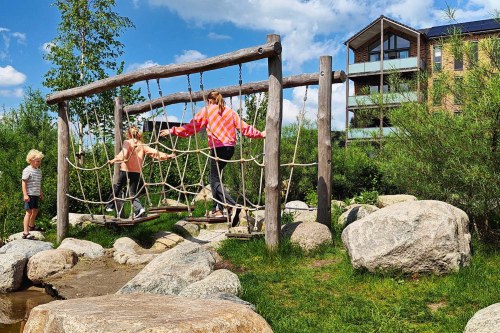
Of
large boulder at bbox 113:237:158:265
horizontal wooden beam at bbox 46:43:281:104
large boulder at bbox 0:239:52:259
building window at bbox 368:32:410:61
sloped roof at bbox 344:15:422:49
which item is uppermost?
sloped roof at bbox 344:15:422:49

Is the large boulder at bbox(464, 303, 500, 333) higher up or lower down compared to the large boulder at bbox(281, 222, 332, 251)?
lower down

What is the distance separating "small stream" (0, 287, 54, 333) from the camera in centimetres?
669

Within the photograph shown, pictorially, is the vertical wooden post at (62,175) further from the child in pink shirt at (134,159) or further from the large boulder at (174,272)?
the large boulder at (174,272)

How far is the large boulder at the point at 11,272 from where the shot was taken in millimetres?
8289

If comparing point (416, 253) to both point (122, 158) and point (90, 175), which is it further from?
point (90, 175)

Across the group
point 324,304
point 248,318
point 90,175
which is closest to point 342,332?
point 324,304

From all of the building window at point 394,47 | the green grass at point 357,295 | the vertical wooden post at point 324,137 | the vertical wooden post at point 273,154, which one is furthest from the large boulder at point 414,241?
the building window at point 394,47

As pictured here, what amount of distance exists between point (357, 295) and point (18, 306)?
467cm

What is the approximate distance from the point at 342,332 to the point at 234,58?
171 inches

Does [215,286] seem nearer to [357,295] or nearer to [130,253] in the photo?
[357,295]

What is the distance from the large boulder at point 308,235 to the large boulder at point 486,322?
3594 mm

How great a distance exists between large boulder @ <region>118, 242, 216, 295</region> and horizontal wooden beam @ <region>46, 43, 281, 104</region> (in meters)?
2.67

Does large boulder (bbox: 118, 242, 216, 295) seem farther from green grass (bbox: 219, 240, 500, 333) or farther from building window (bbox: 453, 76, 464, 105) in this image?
building window (bbox: 453, 76, 464, 105)

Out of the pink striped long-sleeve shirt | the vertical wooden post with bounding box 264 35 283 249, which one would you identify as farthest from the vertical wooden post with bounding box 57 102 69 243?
the vertical wooden post with bounding box 264 35 283 249
